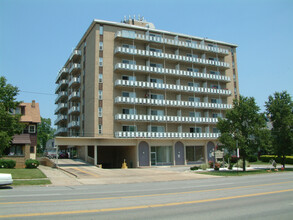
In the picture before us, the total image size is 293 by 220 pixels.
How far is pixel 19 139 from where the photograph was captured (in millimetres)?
40594

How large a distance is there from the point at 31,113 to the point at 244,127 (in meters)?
32.3

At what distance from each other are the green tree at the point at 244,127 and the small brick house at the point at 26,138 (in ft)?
85.3

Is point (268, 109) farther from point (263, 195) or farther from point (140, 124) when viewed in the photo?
point (263, 195)

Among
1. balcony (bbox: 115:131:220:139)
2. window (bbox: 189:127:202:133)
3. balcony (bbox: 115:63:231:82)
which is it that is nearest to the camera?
balcony (bbox: 115:131:220:139)

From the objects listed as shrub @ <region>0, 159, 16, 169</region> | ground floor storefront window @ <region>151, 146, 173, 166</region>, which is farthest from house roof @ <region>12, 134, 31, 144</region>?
ground floor storefront window @ <region>151, 146, 173, 166</region>

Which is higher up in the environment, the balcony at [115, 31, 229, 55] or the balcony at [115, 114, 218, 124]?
the balcony at [115, 31, 229, 55]

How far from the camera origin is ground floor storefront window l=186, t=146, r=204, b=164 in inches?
1922

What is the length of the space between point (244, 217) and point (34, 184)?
16.5m

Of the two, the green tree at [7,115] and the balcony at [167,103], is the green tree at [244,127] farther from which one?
the green tree at [7,115]

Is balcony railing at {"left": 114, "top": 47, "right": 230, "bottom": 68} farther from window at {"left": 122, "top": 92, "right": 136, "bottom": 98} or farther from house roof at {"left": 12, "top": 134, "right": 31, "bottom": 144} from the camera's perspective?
house roof at {"left": 12, "top": 134, "right": 31, "bottom": 144}

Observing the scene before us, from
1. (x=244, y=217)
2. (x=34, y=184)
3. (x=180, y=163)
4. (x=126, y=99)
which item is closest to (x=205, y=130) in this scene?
(x=180, y=163)

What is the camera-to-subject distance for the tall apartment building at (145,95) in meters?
44.0

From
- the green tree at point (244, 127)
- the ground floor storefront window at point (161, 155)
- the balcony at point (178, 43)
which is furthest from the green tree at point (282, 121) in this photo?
the balcony at point (178, 43)

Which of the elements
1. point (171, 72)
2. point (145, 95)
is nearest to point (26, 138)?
point (145, 95)
